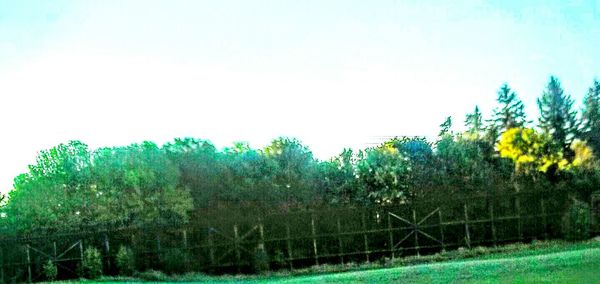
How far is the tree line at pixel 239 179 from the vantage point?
1011 inches

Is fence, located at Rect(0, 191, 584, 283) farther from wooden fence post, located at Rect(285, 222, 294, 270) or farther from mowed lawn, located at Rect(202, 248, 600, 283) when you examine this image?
mowed lawn, located at Rect(202, 248, 600, 283)

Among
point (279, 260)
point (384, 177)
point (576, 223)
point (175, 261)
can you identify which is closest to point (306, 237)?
point (279, 260)

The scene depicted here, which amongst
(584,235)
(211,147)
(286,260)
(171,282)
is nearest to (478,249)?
(584,235)

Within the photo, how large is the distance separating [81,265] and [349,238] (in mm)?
9397

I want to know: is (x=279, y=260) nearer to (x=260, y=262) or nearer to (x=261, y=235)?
(x=260, y=262)

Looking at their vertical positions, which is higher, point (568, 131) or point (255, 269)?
point (568, 131)

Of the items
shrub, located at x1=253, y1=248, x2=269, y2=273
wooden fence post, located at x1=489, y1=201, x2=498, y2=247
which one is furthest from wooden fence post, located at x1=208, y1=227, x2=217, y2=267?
wooden fence post, located at x1=489, y1=201, x2=498, y2=247

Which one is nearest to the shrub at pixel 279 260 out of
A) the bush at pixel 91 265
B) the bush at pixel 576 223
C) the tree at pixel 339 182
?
the tree at pixel 339 182

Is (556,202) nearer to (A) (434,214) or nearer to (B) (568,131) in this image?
(A) (434,214)

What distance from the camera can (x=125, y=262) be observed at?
22.5 m

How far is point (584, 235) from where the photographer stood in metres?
24.0

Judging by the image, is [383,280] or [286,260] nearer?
[383,280]

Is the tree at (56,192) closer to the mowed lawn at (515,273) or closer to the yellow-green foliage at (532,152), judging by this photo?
the mowed lawn at (515,273)

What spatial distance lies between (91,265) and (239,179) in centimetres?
805
